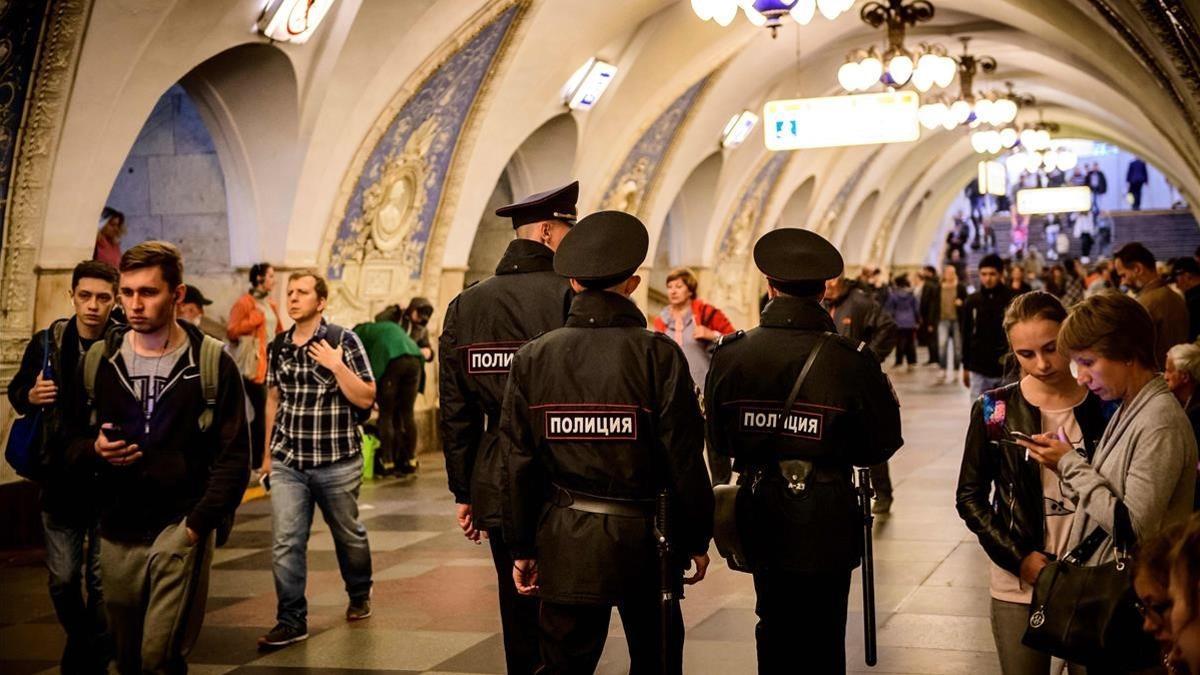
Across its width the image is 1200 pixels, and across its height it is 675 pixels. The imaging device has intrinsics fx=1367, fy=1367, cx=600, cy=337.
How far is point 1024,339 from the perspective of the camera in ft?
12.5

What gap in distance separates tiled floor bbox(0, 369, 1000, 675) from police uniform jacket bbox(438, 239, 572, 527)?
4.37 feet

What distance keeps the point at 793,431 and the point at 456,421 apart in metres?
1.15

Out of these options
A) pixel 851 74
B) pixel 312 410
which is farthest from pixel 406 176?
pixel 312 410

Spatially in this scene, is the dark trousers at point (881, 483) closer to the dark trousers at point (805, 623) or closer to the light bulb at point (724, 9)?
the light bulb at point (724, 9)

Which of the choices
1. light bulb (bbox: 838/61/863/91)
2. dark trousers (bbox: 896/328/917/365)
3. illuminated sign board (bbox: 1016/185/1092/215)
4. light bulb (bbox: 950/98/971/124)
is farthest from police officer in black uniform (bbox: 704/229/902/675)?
illuminated sign board (bbox: 1016/185/1092/215)

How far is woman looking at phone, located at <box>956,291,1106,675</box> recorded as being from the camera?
145 inches

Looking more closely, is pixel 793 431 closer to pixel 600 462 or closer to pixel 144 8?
pixel 600 462

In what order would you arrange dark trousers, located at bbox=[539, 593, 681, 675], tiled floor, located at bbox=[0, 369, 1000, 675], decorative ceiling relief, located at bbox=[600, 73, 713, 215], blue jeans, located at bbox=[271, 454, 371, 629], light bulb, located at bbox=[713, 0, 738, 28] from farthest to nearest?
decorative ceiling relief, located at bbox=[600, 73, 713, 215], light bulb, located at bbox=[713, 0, 738, 28], blue jeans, located at bbox=[271, 454, 371, 629], tiled floor, located at bbox=[0, 369, 1000, 675], dark trousers, located at bbox=[539, 593, 681, 675]

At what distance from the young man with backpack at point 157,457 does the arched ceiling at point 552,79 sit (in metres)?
4.70

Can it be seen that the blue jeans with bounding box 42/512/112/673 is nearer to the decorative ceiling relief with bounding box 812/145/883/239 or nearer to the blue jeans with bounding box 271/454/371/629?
the blue jeans with bounding box 271/454/371/629

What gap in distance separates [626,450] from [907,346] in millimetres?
20705

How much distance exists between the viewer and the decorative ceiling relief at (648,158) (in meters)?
16.7

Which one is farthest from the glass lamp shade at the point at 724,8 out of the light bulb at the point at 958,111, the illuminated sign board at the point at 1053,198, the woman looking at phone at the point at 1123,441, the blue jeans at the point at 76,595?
the illuminated sign board at the point at 1053,198

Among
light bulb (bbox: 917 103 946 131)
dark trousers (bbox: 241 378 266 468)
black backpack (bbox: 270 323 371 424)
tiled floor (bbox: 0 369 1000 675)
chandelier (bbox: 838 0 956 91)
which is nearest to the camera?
tiled floor (bbox: 0 369 1000 675)
